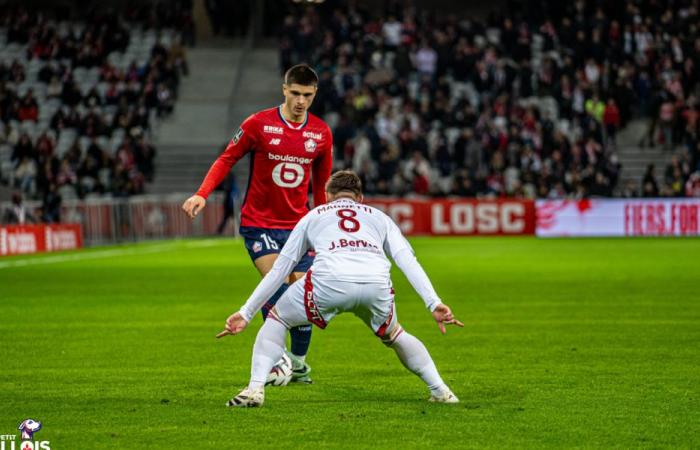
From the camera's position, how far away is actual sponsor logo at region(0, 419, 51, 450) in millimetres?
7059

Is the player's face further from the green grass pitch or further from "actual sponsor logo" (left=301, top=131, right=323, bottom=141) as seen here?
the green grass pitch

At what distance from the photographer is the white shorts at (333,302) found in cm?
831

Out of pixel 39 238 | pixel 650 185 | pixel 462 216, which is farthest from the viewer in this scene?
pixel 462 216

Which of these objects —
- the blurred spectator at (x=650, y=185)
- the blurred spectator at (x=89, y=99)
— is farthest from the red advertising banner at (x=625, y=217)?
the blurred spectator at (x=89, y=99)

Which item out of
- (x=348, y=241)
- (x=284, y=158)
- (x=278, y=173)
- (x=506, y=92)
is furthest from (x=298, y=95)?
(x=506, y=92)

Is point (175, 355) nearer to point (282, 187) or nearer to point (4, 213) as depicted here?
point (282, 187)

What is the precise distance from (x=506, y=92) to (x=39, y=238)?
16.5m

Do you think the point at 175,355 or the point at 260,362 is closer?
the point at 260,362

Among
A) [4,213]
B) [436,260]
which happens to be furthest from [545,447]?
[4,213]

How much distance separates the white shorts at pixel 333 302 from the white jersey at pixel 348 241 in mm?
53

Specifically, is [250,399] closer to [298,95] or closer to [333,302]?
[333,302]

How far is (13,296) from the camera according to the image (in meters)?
18.5

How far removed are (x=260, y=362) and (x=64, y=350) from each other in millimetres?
4263

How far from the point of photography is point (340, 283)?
830 centimetres
